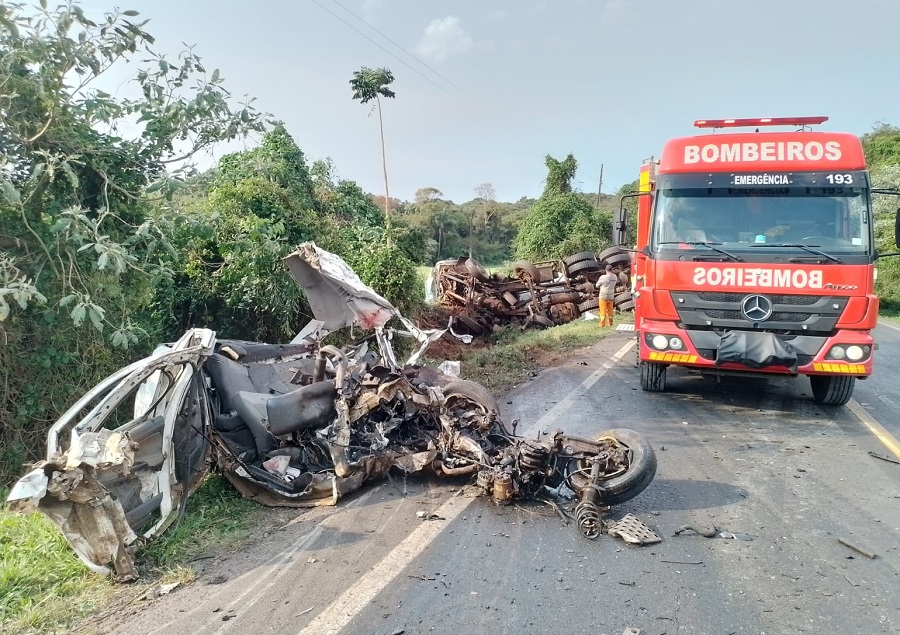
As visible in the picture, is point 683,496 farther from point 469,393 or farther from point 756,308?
point 756,308

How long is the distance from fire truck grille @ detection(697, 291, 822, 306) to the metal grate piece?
323 centimetres

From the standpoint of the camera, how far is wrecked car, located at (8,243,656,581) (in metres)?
3.21

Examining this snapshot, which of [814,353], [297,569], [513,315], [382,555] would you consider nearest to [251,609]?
[297,569]

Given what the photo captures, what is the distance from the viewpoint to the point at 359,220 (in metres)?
13.1

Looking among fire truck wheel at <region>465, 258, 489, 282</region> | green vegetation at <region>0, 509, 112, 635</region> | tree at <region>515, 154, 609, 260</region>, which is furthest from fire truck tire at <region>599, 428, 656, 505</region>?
tree at <region>515, 154, 609, 260</region>

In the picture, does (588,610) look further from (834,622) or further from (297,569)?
(297,569)

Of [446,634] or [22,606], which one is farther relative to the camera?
[22,606]

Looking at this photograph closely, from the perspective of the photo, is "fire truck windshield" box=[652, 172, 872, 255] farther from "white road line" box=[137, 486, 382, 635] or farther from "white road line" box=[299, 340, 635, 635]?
"white road line" box=[137, 486, 382, 635]

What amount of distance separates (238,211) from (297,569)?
22.8 ft

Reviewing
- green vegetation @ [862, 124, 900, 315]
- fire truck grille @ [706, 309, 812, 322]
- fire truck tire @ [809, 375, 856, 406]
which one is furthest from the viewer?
green vegetation @ [862, 124, 900, 315]

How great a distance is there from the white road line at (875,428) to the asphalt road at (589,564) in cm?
29

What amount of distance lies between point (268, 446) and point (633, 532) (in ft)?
8.91

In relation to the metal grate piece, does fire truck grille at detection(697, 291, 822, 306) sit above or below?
above

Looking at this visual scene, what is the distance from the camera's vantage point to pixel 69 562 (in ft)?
11.3
